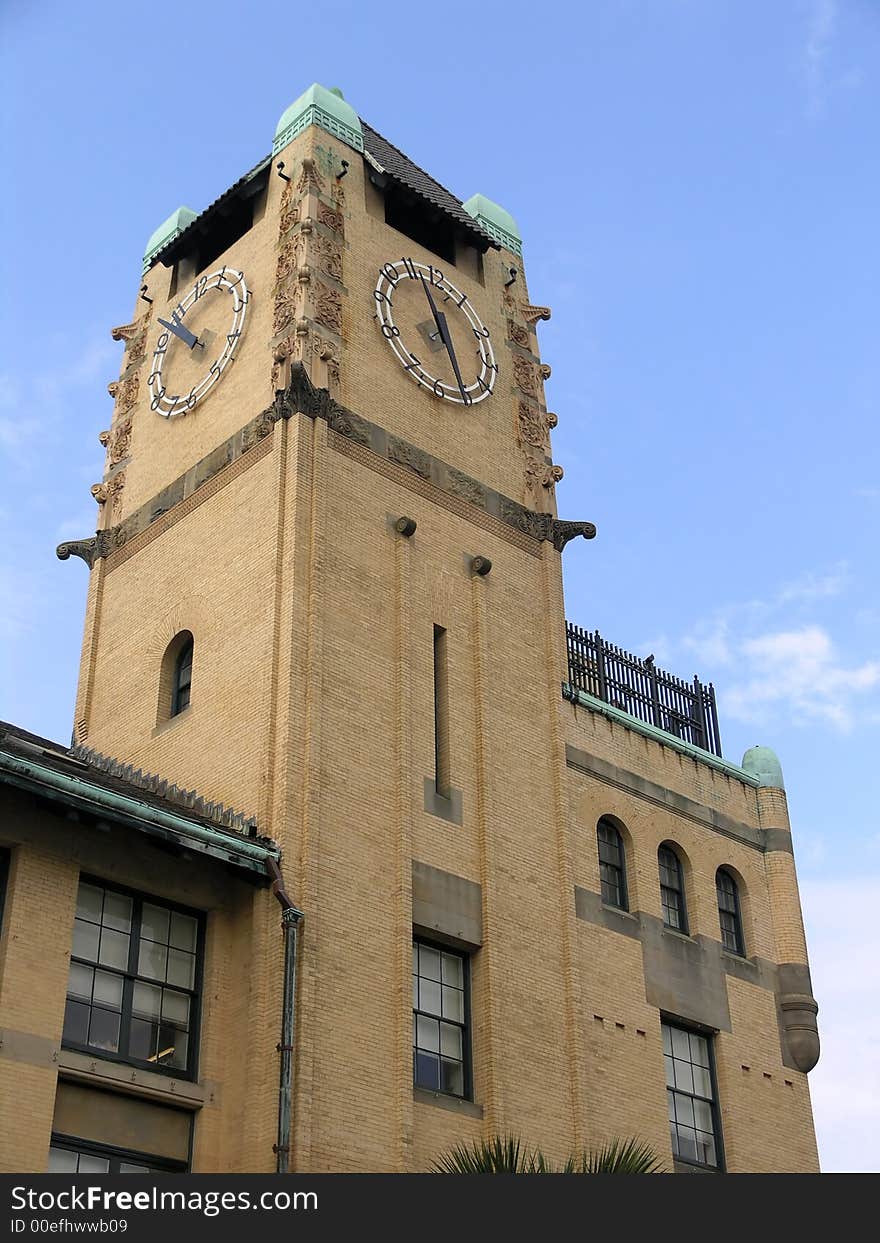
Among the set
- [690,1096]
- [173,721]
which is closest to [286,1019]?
[173,721]

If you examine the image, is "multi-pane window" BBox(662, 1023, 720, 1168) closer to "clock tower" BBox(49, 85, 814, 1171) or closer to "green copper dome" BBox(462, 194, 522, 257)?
"clock tower" BBox(49, 85, 814, 1171)

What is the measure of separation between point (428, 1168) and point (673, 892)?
30.4 ft

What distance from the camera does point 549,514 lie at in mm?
34281

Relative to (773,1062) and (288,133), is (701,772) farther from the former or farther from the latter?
(288,133)

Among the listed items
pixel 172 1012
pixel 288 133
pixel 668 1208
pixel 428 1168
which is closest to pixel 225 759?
pixel 172 1012

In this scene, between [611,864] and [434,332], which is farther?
[434,332]

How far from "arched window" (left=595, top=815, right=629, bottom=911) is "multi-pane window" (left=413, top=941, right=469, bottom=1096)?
430 centimetres

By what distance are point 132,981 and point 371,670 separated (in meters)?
6.91

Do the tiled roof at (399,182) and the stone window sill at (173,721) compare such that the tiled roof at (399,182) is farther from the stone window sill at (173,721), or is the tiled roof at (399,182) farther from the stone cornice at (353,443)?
the stone window sill at (173,721)

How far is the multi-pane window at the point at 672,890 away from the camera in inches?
1264

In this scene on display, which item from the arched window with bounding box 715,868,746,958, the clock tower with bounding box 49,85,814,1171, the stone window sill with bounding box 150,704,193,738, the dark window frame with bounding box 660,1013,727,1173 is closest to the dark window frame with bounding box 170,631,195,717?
the clock tower with bounding box 49,85,814,1171

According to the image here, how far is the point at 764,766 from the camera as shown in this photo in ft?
117

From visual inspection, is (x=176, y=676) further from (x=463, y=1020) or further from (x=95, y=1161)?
(x=95, y=1161)

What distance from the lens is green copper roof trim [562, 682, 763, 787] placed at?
3234 cm
